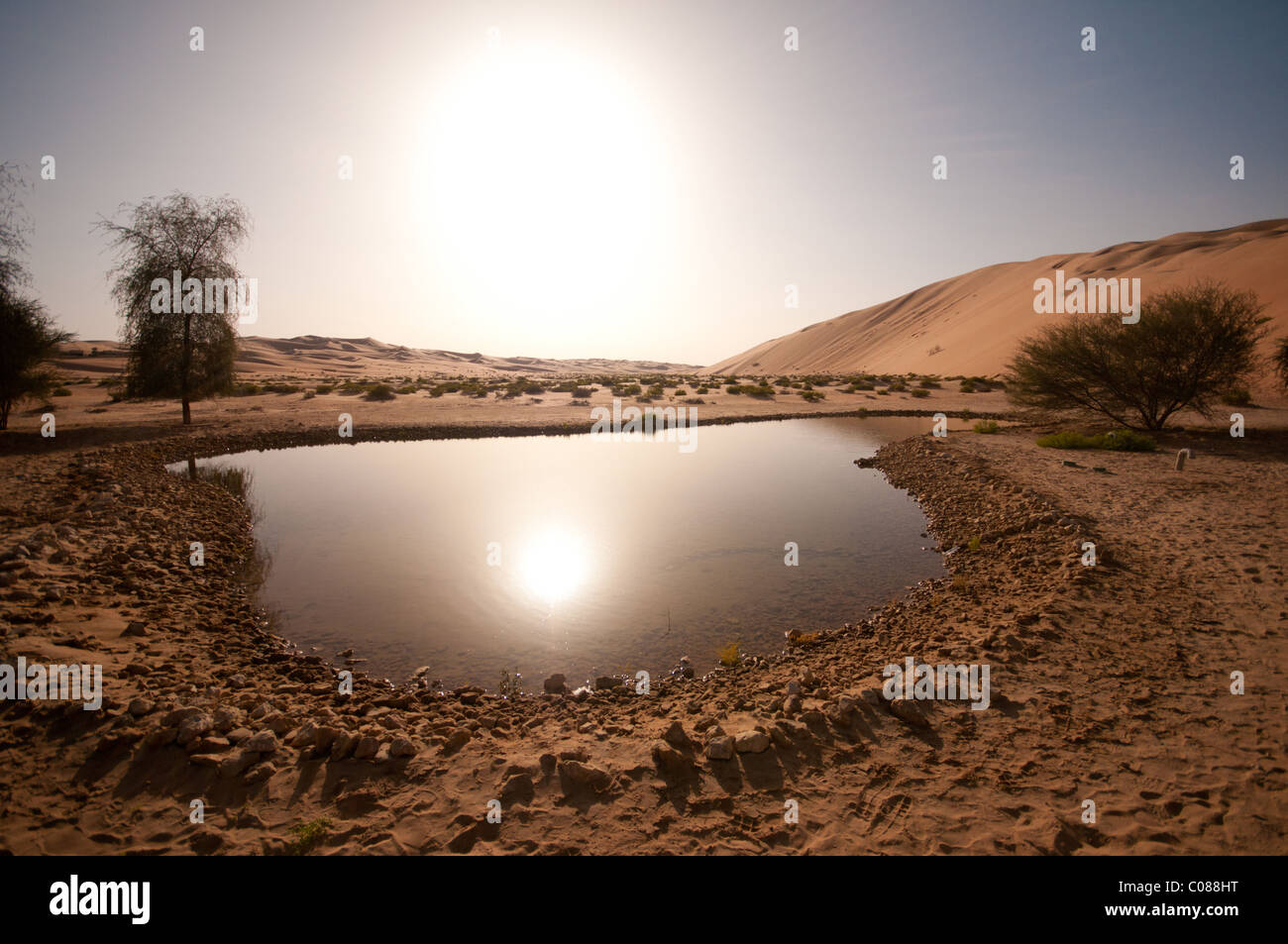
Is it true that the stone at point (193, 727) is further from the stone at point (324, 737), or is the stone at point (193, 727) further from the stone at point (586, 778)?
the stone at point (586, 778)

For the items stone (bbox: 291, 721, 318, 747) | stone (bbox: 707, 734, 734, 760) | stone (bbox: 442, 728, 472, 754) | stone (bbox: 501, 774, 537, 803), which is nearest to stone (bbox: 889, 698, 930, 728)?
stone (bbox: 707, 734, 734, 760)

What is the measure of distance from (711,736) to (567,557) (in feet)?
19.0

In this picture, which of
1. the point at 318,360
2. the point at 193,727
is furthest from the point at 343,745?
the point at 318,360

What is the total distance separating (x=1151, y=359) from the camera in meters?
18.0

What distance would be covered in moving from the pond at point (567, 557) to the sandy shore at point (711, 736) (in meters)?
0.74

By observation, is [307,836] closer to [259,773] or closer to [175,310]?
[259,773]

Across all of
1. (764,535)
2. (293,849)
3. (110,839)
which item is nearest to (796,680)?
(293,849)

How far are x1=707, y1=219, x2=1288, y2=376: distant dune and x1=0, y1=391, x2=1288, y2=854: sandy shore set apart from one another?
38.1 m

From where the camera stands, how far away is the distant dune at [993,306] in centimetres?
4328

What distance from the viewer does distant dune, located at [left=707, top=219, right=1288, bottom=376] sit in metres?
43.3

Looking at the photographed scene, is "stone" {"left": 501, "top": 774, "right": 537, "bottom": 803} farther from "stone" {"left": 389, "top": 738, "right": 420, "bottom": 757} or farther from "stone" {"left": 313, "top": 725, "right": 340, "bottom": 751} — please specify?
"stone" {"left": 313, "top": 725, "right": 340, "bottom": 751}

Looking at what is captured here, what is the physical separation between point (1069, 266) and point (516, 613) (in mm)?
82972

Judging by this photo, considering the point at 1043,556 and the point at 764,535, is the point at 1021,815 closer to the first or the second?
the point at 1043,556

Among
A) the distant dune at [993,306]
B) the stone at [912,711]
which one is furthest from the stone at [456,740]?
the distant dune at [993,306]
